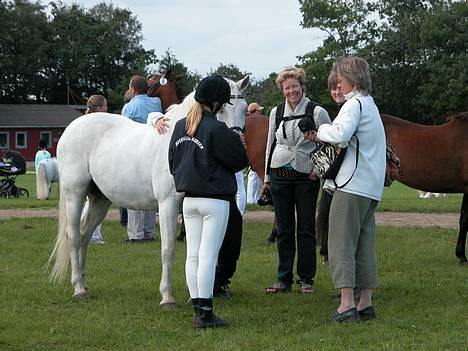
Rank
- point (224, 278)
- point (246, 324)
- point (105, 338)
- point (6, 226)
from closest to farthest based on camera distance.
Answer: point (105, 338) → point (246, 324) → point (224, 278) → point (6, 226)

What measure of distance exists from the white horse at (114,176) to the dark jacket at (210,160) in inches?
32.7

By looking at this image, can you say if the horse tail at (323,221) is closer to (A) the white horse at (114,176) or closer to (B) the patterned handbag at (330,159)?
(A) the white horse at (114,176)

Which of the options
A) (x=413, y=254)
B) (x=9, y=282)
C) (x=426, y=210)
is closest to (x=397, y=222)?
(x=426, y=210)

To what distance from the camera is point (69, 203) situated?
7.63 m

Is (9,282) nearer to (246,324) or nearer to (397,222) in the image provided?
(246,324)

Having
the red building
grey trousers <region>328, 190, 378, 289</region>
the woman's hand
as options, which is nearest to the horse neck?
the woman's hand

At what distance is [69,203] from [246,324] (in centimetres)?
240

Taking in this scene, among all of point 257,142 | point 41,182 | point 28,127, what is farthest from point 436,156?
point 28,127

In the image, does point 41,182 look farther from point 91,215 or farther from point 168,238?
point 168,238

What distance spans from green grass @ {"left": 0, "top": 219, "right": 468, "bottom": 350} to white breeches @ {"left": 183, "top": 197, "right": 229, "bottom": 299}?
0.41m

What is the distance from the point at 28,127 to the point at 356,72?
210ft

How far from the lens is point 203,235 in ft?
19.6

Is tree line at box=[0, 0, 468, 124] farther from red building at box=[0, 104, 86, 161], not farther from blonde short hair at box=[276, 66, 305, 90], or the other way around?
blonde short hair at box=[276, 66, 305, 90]

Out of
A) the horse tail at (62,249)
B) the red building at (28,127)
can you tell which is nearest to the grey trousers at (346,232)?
the horse tail at (62,249)
